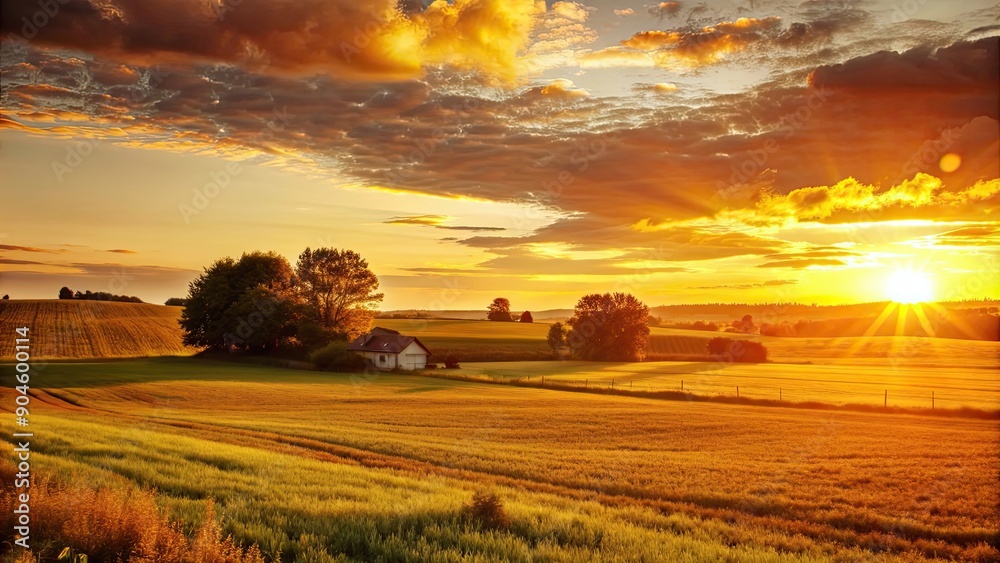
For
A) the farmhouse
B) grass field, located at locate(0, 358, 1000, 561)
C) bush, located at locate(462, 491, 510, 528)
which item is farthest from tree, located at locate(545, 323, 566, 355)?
bush, located at locate(462, 491, 510, 528)

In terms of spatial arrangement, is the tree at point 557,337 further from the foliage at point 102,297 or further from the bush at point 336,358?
the foliage at point 102,297

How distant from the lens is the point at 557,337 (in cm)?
10200

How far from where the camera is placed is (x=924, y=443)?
28.2 m

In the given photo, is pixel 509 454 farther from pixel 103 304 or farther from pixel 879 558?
pixel 103 304

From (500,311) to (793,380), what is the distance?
10868cm

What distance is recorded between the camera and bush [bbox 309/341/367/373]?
74062mm

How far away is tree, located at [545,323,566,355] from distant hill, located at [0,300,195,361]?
173ft

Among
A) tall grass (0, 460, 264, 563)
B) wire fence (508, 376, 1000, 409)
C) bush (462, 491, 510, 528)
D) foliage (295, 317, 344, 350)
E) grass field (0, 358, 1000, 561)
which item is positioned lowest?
wire fence (508, 376, 1000, 409)

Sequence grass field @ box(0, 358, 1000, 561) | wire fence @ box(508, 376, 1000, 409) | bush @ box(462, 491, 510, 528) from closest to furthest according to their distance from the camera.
Answer: grass field @ box(0, 358, 1000, 561)
bush @ box(462, 491, 510, 528)
wire fence @ box(508, 376, 1000, 409)

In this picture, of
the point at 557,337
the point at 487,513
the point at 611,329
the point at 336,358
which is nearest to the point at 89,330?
the point at 336,358

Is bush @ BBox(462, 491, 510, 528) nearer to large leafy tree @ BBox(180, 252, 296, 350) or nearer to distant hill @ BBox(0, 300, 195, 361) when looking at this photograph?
large leafy tree @ BBox(180, 252, 296, 350)

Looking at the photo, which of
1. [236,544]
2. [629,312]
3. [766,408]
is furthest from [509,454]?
[629,312]

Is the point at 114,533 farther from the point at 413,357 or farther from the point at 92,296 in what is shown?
the point at 92,296

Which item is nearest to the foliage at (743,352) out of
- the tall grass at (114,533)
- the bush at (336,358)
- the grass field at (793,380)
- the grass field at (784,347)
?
the grass field at (784,347)
